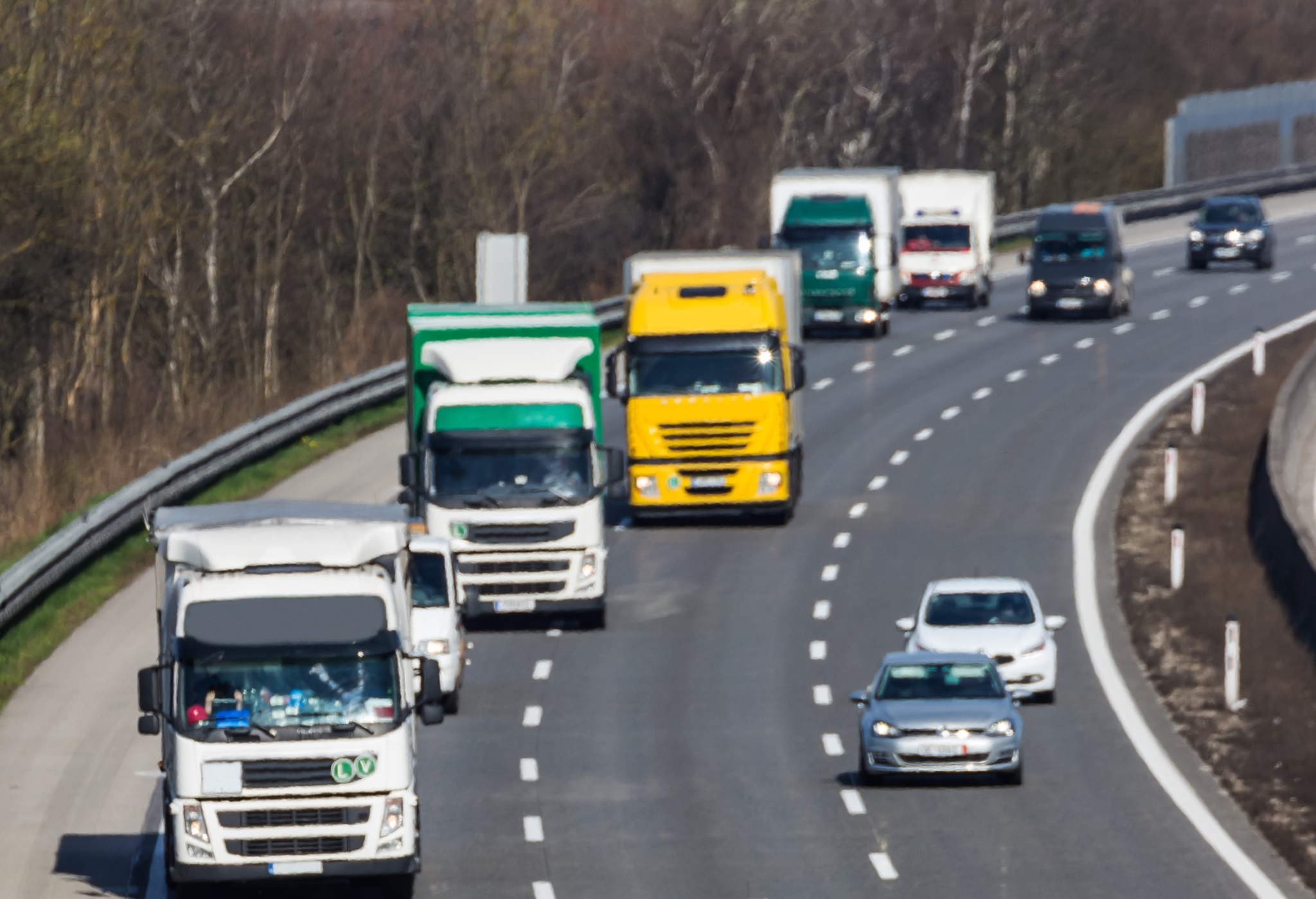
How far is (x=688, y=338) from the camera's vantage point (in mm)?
36344

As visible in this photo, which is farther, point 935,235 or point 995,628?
point 935,235

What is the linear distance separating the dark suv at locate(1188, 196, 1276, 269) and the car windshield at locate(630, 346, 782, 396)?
32.5m

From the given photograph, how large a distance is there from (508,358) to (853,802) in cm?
977

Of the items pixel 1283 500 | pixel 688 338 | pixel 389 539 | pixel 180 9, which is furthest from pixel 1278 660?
pixel 180 9

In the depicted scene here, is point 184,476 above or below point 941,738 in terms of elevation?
above


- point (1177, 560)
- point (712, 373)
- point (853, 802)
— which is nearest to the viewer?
point (853, 802)

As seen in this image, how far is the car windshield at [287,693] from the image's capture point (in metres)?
18.0

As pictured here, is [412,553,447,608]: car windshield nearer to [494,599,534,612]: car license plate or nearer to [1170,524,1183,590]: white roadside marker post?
[494,599,534,612]: car license plate

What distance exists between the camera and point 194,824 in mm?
17906

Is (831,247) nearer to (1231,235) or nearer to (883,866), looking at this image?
(1231,235)

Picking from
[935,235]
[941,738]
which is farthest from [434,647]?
[935,235]

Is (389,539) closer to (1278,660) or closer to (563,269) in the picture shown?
(1278,660)

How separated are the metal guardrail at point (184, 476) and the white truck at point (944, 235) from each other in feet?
27.7

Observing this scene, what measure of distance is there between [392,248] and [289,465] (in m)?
28.0
